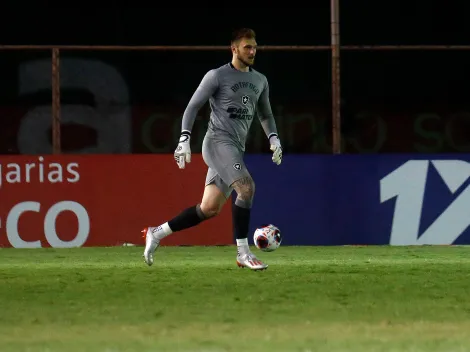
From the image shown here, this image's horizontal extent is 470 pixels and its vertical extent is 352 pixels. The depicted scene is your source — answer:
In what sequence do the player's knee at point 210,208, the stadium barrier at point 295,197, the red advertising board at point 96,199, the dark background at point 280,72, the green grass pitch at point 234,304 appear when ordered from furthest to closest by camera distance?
the dark background at point 280,72 < the stadium barrier at point 295,197 < the red advertising board at point 96,199 < the player's knee at point 210,208 < the green grass pitch at point 234,304

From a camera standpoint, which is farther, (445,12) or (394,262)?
(445,12)

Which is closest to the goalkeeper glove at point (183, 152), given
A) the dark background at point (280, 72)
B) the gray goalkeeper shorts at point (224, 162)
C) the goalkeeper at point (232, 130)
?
the goalkeeper at point (232, 130)

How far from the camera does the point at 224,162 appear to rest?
442 inches

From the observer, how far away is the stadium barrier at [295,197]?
15.3m

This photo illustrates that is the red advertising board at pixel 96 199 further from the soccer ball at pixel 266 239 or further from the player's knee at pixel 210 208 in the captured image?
the soccer ball at pixel 266 239

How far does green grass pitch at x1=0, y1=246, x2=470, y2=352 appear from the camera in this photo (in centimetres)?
712

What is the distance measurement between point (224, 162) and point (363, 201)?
4.45 m

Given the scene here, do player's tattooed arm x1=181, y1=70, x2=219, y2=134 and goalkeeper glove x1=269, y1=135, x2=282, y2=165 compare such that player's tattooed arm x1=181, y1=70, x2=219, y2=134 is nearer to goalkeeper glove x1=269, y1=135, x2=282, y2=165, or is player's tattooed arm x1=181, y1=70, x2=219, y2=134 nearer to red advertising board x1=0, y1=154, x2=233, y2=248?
goalkeeper glove x1=269, y1=135, x2=282, y2=165

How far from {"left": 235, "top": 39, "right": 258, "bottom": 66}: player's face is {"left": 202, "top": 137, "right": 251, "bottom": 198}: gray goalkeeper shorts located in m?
0.70

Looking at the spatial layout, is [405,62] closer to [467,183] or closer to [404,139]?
[404,139]

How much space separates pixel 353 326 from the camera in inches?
302

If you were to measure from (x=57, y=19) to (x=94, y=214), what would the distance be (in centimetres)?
1526

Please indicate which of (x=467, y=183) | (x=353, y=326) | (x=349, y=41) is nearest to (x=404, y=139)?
(x=349, y=41)

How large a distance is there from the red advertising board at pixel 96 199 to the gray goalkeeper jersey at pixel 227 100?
396 cm
